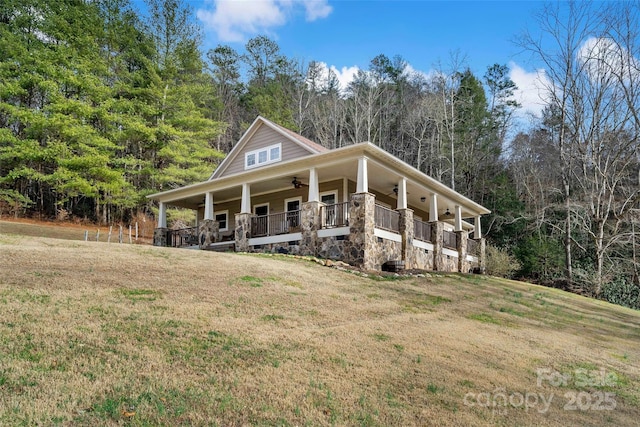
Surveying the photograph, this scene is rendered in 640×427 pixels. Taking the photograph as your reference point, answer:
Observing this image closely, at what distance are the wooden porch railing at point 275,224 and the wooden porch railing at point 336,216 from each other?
1618mm

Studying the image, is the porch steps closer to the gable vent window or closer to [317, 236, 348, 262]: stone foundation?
[317, 236, 348, 262]: stone foundation

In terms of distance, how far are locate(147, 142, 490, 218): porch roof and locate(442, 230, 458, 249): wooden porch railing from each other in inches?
62.6

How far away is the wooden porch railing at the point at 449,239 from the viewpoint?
19.4 meters

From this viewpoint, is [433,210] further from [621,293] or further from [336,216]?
[621,293]

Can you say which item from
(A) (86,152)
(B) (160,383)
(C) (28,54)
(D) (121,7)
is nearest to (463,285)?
(B) (160,383)

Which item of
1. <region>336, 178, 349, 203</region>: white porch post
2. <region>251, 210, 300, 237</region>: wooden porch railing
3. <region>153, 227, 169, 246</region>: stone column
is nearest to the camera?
<region>251, 210, 300, 237</region>: wooden porch railing

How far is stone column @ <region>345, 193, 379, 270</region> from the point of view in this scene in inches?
520

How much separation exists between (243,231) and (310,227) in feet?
11.2

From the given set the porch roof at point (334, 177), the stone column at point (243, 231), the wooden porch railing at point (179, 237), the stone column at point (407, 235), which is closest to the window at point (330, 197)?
the porch roof at point (334, 177)

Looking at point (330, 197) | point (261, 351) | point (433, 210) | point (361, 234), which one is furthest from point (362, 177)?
point (261, 351)

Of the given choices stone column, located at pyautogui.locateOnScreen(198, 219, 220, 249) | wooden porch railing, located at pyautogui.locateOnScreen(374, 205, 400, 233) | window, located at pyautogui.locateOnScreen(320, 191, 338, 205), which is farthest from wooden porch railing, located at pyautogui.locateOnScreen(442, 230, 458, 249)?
stone column, located at pyautogui.locateOnScreen(198, 219, 220, 249)

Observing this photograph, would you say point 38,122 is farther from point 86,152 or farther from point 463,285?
point 463,285

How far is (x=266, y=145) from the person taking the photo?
18828 mm

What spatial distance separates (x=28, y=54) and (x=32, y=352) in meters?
28.0
